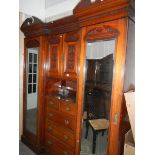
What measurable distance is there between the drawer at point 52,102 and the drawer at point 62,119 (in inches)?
2.7

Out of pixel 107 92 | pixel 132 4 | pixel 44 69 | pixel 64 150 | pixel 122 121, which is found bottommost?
pixel 64 150

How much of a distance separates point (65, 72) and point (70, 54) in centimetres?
26

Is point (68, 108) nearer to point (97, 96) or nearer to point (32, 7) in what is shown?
point (97, 96)

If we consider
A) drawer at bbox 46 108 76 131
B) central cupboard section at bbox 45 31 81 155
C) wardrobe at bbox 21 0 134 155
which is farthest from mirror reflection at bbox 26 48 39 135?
drawer at bbox 46 108 76 131

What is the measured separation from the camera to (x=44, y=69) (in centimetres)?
232

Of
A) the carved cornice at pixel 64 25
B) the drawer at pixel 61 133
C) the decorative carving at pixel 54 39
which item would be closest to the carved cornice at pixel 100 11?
the carved cornice at pixel 64 25

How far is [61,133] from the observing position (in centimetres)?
A: 209

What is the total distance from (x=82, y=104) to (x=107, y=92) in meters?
0.36

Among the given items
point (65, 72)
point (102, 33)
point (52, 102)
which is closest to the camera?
point (102, 33)

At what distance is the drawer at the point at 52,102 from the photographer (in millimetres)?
2133

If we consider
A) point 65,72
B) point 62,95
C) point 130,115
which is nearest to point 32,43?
point 65,72
